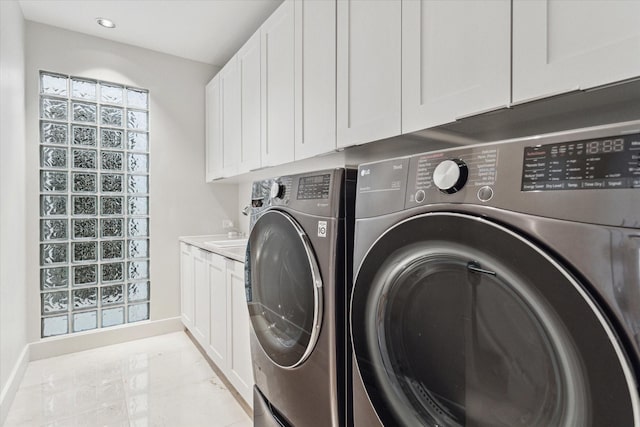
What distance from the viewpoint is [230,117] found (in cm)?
261

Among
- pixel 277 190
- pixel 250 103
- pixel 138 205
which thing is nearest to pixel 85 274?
pixel 138 205

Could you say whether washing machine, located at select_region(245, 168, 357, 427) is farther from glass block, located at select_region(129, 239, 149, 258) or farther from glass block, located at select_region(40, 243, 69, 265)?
glass block, located at select_region(40, 243, 69, 265)

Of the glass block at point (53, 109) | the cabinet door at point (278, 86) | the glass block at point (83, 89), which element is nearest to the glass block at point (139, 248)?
the glass block at point (53, 109)

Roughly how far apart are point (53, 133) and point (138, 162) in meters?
0.63

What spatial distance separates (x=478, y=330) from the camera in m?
0.63

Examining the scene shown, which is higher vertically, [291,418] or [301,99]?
[301,99]

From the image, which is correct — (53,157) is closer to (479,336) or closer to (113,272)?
(113,272)

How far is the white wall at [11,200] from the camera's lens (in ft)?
5.96

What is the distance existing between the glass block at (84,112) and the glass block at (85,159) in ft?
0.87

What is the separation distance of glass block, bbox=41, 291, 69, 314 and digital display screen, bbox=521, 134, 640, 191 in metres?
3.31

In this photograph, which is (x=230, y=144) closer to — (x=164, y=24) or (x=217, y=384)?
(x=164, y=24)

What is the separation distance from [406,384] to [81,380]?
2.48 metres

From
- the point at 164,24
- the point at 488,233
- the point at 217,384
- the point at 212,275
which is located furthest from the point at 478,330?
the point at 164,24

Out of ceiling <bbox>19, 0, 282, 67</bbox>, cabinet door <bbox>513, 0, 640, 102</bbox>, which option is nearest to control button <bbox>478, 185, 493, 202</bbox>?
cabinet door <bbox>513, 0, 640, 102</bbox>
